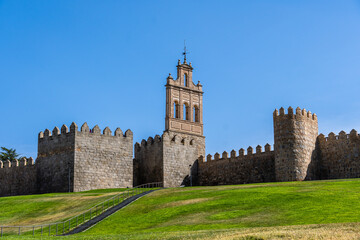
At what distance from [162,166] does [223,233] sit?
30.7 meters

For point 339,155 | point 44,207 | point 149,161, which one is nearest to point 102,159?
point 149,161

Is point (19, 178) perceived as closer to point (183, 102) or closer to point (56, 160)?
point (56, 160)

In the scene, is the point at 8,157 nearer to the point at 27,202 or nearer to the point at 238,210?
the point at 27,202

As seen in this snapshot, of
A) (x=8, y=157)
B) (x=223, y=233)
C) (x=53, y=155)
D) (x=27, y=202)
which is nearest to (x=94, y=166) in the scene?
(x=53, y=155)

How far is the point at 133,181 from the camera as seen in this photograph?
190 feet

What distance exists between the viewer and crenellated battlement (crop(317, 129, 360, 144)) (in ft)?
153

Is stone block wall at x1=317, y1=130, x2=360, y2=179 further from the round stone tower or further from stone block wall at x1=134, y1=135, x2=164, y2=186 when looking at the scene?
stone block wall at x1=134, y1=135, x2=164, y2=186

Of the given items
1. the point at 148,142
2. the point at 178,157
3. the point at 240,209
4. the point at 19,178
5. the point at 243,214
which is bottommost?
the point at 243,214

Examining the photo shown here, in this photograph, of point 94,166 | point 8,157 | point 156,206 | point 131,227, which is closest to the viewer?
point 131,227

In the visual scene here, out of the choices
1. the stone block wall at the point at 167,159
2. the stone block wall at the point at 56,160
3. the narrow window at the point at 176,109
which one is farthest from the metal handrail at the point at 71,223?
the narrow window at the point at 176,109

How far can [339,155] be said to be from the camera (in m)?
47.2

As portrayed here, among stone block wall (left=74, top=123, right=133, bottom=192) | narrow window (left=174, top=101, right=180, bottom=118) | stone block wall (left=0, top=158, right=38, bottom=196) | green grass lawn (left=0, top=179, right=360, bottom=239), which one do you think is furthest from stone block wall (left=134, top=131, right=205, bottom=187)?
green grass lawn (left=0, top=179, right=360, bottom=239)

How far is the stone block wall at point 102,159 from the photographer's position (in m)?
51.8

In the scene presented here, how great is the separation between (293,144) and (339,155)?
3.92 metres
